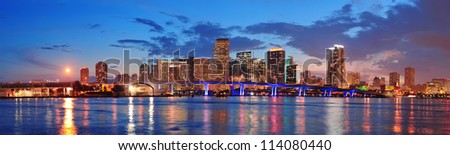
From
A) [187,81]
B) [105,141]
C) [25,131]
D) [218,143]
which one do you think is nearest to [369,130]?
[218,143]

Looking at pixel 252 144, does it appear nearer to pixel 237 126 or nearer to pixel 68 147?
pixel 68 147

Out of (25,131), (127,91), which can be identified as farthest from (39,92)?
(25,131)

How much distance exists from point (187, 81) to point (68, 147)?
12472 centimetres

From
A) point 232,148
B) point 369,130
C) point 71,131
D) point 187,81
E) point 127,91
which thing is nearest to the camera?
point 232,148

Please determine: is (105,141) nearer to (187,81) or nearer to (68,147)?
(68,147)

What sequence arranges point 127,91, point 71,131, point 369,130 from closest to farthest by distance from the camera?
point 71,131 → point 369,130 → point 127,91

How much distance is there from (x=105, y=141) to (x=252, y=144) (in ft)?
18.7

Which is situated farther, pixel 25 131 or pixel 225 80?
pixel 225 80

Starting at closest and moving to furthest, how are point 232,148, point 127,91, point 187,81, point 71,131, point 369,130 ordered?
point 232,148, point 71,131, point 369,130, point 187,81, point 127,91

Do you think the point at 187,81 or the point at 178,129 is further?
the point at 187,81

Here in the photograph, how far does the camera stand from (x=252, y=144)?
61.9 ft

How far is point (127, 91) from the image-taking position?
165m

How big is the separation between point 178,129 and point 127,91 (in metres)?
140

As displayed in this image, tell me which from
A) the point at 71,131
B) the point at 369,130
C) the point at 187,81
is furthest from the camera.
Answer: the point at 187,81
